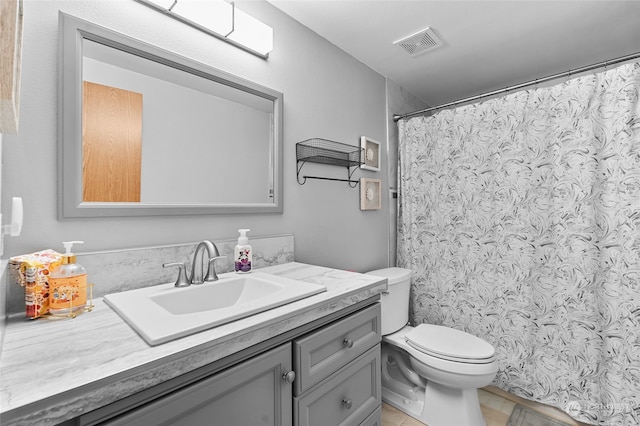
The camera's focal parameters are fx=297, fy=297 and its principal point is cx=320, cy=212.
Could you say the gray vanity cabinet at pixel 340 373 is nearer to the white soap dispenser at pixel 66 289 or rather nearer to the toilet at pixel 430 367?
the toilet at pixel 430 367

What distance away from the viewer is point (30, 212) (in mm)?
867

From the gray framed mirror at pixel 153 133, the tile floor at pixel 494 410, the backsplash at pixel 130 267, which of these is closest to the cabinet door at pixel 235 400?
the backsplash at pixel 130 267

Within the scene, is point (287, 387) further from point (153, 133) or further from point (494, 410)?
point (494, 410)

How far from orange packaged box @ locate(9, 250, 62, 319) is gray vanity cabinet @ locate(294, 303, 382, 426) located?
0.68 meters

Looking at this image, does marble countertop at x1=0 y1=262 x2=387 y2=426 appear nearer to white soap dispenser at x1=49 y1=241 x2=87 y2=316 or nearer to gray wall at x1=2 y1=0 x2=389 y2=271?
white soap dispenser at x1=49 y1=241 x2=87 y2=316

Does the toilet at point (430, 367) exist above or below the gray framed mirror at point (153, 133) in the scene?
below

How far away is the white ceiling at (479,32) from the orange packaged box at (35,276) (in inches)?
59.1

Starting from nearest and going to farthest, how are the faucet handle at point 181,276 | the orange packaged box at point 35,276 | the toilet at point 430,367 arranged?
the orange packaged box at point 35,276, the faucet handle at point 181,276, the toilet at point 430,367

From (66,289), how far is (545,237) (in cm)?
222

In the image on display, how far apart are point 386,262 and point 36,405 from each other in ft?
7.00

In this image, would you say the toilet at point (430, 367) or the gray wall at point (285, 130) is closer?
the gray wall at point (285, 130)

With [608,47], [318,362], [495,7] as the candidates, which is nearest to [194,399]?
[318,362]

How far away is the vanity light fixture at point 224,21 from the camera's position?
1.15 m

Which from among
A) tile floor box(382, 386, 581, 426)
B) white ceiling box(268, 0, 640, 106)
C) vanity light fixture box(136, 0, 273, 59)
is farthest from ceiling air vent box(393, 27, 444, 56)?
tile floor box(382, 386, 581, 426)
